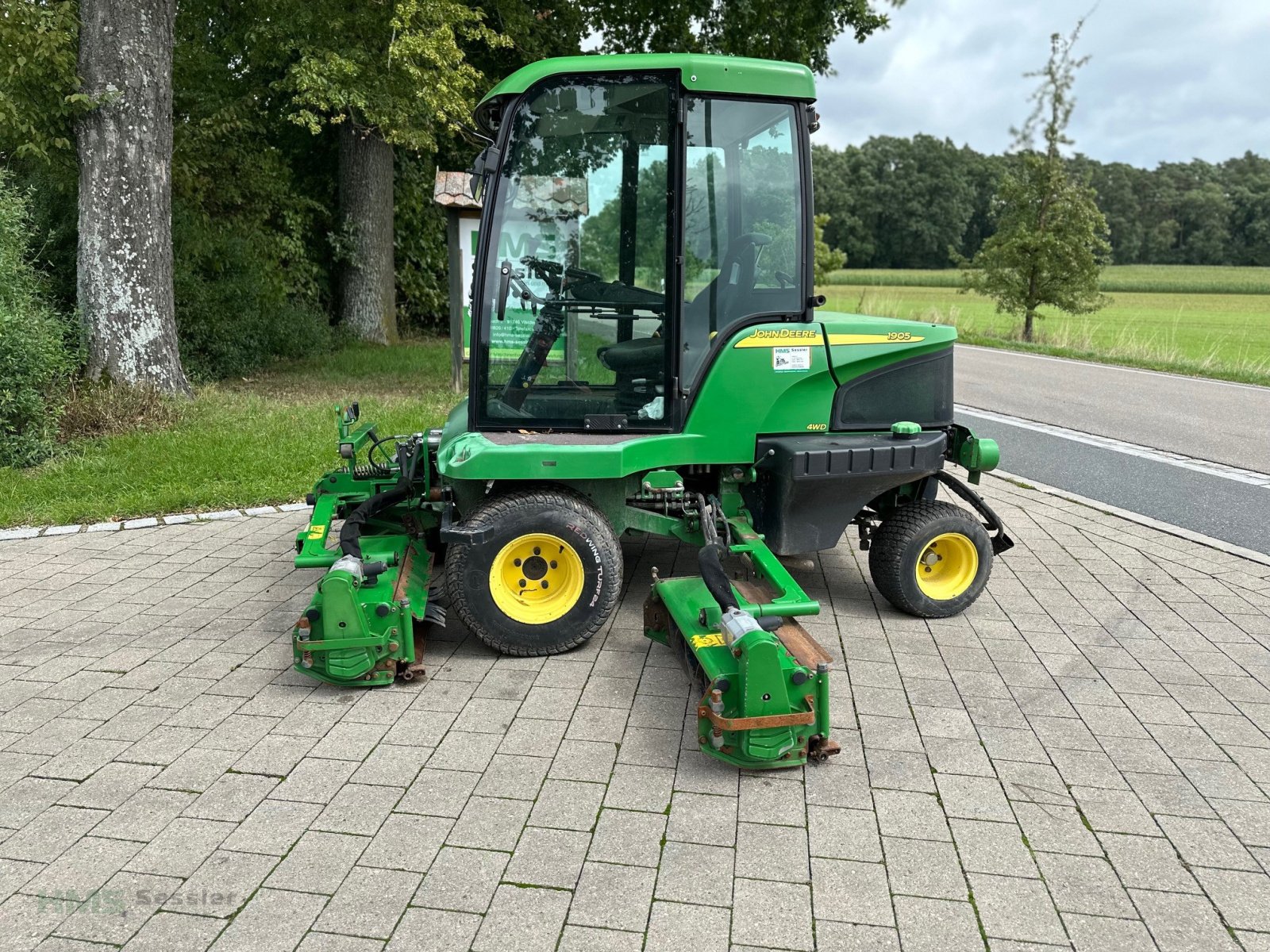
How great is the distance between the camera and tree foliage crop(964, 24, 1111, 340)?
2139 centimetres

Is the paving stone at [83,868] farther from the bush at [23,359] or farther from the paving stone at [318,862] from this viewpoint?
the bush at [23,359]

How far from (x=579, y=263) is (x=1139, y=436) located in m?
8.50

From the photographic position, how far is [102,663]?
4520 mm

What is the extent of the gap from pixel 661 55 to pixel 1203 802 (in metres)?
3.66

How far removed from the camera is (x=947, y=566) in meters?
5.27

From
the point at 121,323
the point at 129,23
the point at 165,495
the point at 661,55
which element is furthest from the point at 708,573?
the point at 129,23

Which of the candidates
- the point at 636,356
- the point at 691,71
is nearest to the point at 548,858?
the point at 636,356

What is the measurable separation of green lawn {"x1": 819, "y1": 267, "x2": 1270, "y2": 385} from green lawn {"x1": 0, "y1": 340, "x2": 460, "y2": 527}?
10633 millimetres

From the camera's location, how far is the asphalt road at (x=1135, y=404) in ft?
34.6

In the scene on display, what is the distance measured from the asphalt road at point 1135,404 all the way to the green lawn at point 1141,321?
4.62ft

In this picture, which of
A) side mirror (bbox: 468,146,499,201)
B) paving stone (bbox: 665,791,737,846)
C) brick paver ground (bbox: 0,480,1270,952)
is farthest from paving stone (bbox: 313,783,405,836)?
side mirror (bbox: 468,146,499,201)

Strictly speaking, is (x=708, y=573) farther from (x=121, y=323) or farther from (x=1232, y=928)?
(x=121, y=323)

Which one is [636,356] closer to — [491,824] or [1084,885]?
[491,824]

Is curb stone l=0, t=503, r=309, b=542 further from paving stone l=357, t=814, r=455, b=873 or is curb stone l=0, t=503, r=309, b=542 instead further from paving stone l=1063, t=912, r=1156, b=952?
paving stone l=1063, t=912, r=1156, b=952
